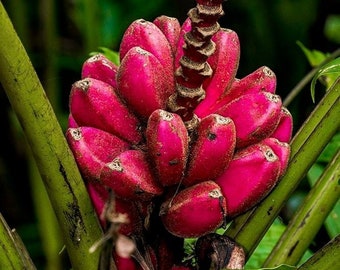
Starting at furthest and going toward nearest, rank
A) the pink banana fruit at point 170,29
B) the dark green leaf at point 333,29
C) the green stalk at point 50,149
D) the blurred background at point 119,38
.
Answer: the dark green leaf at point 333,29 → the blurred background at point 119,38 → the pink banana fruit at point 170,29 → the green stalk at point 50,149

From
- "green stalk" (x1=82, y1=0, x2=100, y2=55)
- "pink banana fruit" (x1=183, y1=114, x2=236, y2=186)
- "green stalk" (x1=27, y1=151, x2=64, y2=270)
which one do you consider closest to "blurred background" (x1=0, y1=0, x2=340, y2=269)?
"green stalk" (x1=82, y1=0, x2=100, y2=55)

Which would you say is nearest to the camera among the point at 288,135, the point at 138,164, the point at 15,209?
the point at 138,164

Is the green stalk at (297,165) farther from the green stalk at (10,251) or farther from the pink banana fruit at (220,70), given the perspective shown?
the green stalk at (10,251)

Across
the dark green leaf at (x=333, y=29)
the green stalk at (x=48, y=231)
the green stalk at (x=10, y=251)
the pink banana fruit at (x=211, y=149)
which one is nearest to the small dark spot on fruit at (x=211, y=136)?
the pink banana fruit at (x=211, y=149)

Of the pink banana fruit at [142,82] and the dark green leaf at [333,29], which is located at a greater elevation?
the pink banana fruit at [142,82]

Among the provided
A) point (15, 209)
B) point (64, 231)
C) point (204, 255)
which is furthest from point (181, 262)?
point (15, 209)

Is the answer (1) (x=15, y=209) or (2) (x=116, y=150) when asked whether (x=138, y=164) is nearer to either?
(2) (x=116, y=150)

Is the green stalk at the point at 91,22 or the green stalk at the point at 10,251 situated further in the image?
the green stalk at the point at 91,22
